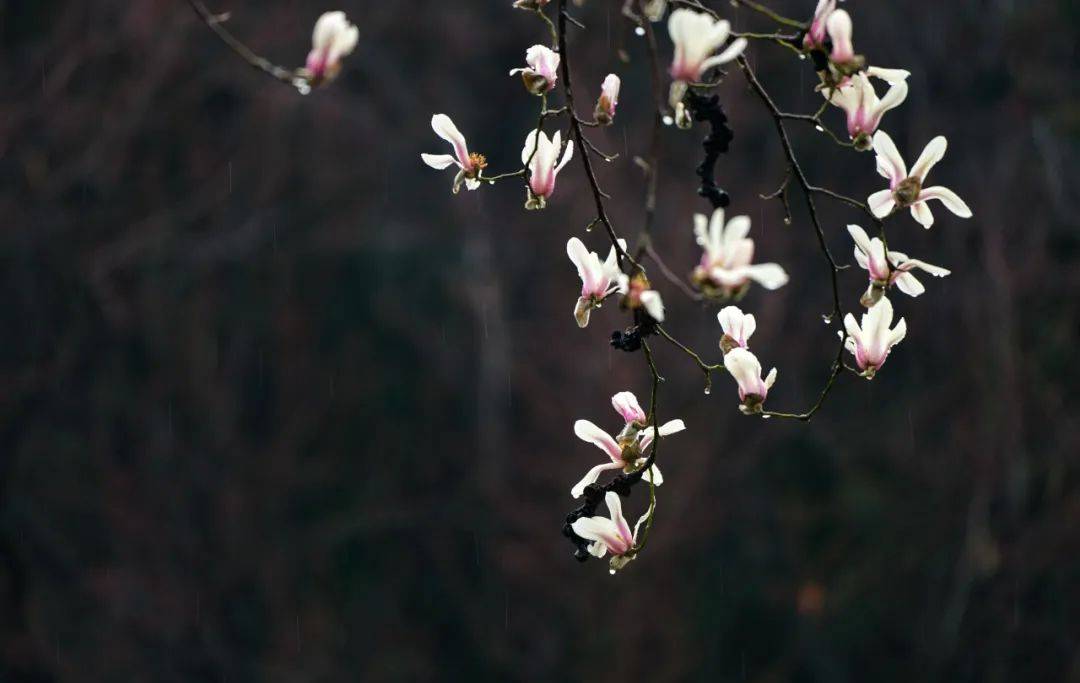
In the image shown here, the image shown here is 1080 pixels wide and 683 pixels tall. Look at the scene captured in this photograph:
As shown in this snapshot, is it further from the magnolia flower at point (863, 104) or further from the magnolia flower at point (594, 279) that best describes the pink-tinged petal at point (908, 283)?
the magnolia flower at point (594, 279)

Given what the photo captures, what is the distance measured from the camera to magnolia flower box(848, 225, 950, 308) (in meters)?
0.99

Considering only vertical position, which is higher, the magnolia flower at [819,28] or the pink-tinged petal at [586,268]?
the magnolia flower at [819,28]

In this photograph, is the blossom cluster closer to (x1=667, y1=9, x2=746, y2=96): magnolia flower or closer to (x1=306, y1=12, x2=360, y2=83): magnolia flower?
(x1=667, y1=9, x2=746, y2=96): magnolia flower

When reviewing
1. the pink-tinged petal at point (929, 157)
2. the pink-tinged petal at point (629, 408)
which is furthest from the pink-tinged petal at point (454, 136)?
the pink-tinged petal at point (929, 157)

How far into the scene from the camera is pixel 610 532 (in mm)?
1015

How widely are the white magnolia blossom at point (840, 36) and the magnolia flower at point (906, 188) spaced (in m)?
0.09

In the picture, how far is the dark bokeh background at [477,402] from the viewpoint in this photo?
15.6ft

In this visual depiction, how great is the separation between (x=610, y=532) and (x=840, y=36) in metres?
0.38

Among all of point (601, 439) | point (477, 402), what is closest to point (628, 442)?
point (601, 439)

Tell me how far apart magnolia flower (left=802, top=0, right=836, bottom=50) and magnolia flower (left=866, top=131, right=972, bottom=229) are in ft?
0.32

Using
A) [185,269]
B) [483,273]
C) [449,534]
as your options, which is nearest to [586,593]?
[449,534]

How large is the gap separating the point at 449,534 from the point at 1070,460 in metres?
2.38

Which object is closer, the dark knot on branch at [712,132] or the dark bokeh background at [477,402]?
the dark knot on branch at [712,132]

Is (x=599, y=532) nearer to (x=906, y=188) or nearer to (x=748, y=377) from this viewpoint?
(x=748, y=377)
